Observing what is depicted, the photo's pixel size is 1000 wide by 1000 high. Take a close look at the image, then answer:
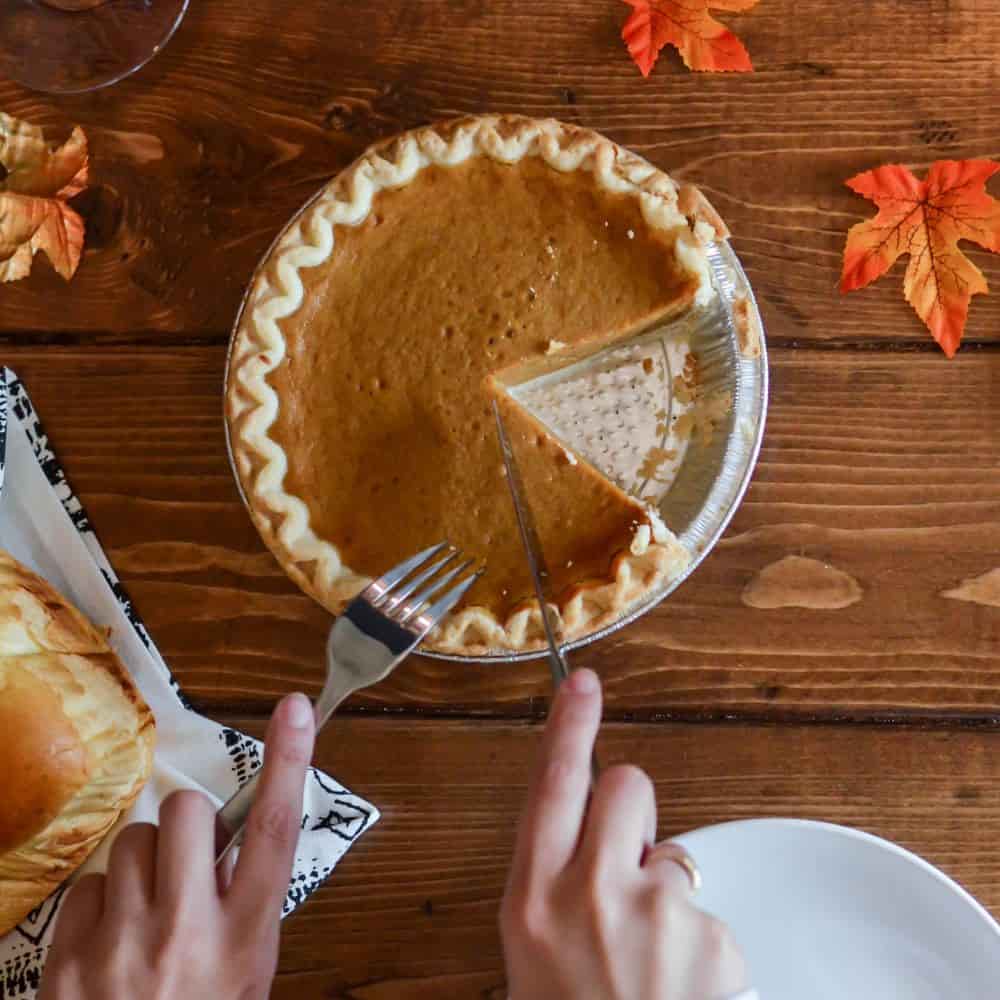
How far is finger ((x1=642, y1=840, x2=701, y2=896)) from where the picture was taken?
1.17 m

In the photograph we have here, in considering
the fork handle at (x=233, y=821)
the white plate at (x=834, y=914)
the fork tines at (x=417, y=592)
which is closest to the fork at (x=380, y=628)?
the fork tines at (x=417, y=592)

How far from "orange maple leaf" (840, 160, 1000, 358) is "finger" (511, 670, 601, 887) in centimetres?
96

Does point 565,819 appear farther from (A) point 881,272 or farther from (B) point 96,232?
(B) point 96,232

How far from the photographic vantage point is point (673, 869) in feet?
3.96

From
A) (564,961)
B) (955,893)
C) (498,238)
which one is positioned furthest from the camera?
(498,238)

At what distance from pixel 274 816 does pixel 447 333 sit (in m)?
0.79

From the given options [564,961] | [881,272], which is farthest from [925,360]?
[564,961]

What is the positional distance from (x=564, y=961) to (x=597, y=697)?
0.28 m

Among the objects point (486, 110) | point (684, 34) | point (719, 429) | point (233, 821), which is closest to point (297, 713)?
point (233, 821)

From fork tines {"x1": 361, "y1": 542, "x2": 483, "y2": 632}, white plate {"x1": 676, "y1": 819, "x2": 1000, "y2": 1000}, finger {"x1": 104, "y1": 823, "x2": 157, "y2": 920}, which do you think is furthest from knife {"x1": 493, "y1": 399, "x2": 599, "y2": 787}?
finger {"x1": 104, "y1": 823, "x2": 157, "y2": 920}

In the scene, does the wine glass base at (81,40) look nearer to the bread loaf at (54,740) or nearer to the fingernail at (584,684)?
the bread loaf at (54,740)

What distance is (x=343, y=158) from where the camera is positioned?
72.6 inches

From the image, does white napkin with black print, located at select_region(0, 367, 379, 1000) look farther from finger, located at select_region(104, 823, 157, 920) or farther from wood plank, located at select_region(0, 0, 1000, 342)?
finger, located at select_region(104, 823, 157, 920)

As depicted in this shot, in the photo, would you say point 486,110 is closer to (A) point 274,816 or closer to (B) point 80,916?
(A) point 274,816
